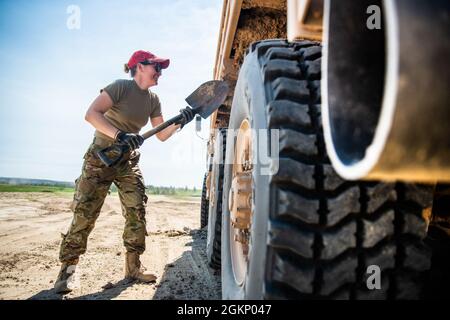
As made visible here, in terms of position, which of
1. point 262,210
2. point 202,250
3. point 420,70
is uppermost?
point 420,70

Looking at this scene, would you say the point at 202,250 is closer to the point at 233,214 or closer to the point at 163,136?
the point at 163,136

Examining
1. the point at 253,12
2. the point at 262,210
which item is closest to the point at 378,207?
the point at 262,210

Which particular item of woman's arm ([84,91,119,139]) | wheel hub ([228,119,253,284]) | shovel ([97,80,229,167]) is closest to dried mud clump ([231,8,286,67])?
shovel ([97,80,229,167])

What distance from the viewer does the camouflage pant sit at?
3021mm

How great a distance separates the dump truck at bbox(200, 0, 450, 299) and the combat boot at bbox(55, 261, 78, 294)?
1.64 meters

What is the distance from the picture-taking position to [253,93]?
1.36 m

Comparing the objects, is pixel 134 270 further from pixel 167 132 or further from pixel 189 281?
pixel 167 132

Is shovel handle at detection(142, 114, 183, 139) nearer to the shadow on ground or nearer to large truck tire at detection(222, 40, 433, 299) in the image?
the shadow on ground

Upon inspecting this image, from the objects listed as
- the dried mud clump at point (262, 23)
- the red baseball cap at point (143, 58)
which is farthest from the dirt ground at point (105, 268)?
the red baseball cap at point (143, 58)

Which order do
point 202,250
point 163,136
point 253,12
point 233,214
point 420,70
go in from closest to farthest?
point 420,70
point 233,214
point 253,12
point 163,136
point 202,250

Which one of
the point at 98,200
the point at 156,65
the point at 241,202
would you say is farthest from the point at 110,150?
the point at 241,202

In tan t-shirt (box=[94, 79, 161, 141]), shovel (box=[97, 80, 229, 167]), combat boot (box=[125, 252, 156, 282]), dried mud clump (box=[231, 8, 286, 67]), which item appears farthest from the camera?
shovel (box=[97, 80, 229, 167])

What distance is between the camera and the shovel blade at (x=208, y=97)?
11.4 feet

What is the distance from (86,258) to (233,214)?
113 inches
